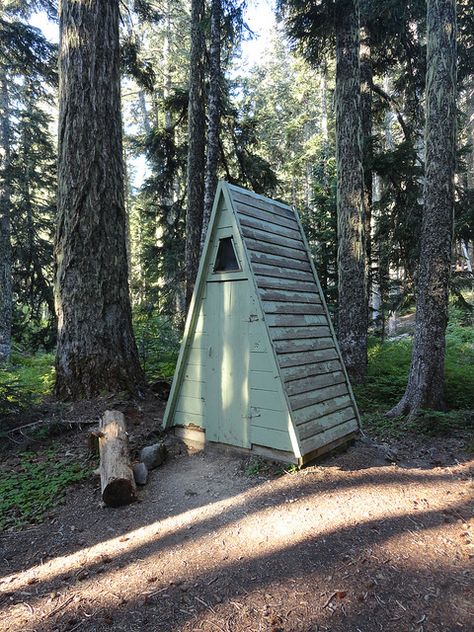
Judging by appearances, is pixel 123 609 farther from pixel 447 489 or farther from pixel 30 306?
pixel 30 306

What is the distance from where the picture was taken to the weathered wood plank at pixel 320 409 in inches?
165

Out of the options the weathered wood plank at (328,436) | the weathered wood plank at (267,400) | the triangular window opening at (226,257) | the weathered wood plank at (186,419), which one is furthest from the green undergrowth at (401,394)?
the triangular window opening at (226,257)

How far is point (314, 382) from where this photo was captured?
15.2ft

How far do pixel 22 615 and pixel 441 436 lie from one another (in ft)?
17.4

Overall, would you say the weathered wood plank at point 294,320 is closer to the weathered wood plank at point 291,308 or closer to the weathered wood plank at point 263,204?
the weathered wood plank at point 291,308

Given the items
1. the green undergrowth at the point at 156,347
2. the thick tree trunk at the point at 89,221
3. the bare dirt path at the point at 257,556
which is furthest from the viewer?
the green undergrowth at the point at 156,347

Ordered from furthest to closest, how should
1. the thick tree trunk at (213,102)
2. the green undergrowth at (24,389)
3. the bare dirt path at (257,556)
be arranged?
1. the thick tree trunk at (213,102)
2. the green undergrowth at (24,389)
3. the bare dirt path at (257,556)

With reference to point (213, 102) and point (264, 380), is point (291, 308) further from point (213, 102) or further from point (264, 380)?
point (213, 102)

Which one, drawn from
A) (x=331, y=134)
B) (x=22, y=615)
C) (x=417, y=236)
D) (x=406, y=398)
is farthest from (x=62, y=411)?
(x=331, y=134)

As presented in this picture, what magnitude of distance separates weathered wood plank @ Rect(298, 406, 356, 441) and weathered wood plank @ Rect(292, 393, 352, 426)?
0.04 metres

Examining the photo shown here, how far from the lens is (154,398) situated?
625cm

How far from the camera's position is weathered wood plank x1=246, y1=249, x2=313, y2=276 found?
4716 mm

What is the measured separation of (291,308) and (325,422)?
1427 mm

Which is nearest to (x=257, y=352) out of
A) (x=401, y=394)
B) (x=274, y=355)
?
(x=274, y=355)
